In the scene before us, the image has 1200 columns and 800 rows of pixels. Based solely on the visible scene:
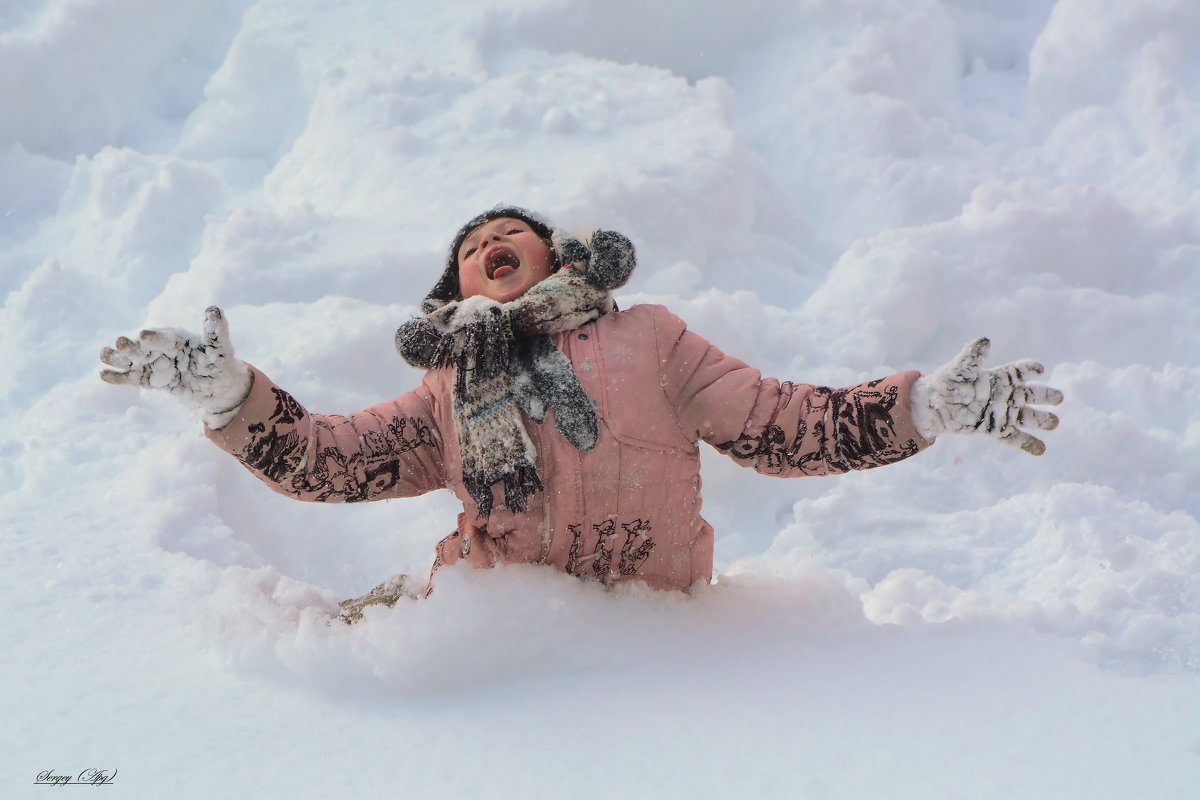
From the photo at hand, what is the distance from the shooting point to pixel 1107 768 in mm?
1516

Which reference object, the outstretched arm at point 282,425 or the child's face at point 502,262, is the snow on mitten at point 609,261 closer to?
the child's face at point 502,262

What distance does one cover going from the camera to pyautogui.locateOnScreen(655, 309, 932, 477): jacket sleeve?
198 centimetres

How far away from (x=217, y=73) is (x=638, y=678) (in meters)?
3.69

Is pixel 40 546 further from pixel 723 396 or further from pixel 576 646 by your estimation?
pixel 723 396

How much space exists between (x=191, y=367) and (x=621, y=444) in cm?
76

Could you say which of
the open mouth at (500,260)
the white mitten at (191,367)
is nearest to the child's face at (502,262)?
the open mouth at (500,260)

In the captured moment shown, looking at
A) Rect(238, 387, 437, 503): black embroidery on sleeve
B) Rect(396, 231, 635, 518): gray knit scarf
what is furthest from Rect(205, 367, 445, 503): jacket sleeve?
Rect(396, 231, 635, 518): gray knit scarf

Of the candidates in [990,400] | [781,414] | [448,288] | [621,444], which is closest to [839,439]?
[781,414]

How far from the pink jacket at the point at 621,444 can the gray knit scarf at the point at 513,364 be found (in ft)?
0.11

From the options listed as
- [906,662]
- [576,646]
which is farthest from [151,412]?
[906,662]

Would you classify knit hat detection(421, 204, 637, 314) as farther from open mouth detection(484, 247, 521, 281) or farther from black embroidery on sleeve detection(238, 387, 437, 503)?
black embroidery on sleeve detection(238, 387, 437, 503)

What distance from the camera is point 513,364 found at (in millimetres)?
2061

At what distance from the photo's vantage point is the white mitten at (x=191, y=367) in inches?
72.4

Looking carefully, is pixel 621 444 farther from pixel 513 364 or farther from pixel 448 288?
pixel 448 288
